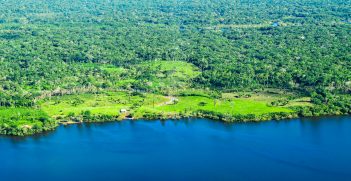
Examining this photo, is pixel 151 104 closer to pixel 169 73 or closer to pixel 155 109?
pixel 155 109

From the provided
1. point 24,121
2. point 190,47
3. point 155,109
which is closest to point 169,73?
point 155,109

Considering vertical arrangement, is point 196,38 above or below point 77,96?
above

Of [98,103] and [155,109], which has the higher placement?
[98,103]

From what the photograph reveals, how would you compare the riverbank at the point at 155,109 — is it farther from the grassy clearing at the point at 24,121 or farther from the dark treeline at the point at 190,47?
the dark treeline at the point at 190,47

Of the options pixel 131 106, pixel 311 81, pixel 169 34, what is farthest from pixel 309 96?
pixel 169 34

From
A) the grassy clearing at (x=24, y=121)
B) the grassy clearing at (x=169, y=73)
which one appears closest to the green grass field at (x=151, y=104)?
the grassy clearing at (x=24, y=121)

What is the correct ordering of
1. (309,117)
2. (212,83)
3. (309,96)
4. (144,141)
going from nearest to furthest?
(144,141) → (309,117) → (309,96) → (212,83)

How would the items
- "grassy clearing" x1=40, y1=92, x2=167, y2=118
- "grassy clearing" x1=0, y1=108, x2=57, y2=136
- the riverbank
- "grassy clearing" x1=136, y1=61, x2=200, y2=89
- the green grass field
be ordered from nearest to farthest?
"grassy clearing" x1=0, y1=108, x2=57, y2=136 < the riverbank < the green grass field < "grassy clearing" x1=40, y1=92, x2=167, y2=118 < "grassy clearing" x1=136, y1=61, x2=200, y2=89

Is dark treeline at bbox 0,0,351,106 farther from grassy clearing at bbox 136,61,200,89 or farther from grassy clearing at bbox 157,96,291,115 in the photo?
grassy clearing at bbox 157,96,291,115

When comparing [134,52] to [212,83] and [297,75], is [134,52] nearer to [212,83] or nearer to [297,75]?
[212,83]

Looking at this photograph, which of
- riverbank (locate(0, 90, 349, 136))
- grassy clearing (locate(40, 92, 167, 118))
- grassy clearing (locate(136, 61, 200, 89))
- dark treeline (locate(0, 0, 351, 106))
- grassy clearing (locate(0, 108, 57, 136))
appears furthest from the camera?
grassy clearing (locate(136, 61, 200, 89))

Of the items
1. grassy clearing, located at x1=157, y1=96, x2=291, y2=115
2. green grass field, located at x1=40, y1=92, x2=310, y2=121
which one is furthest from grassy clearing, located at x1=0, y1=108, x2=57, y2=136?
grassy clearing, located at x1=157, y1=96, x2=291, y2=115
